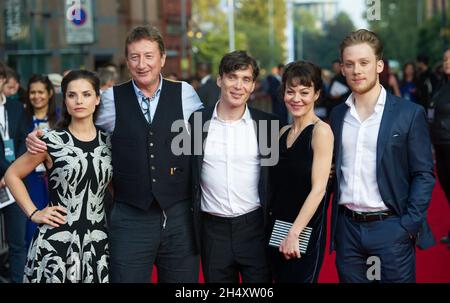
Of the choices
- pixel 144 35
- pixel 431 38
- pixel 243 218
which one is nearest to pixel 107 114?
pixel 144 35

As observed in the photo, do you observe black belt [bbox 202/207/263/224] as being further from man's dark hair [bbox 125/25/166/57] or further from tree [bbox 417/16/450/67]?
tree [bbox 417/16/450/67]

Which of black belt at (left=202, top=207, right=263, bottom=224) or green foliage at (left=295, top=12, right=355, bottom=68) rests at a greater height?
green foliage at (left=295, top=12, right=355, bottom=68)

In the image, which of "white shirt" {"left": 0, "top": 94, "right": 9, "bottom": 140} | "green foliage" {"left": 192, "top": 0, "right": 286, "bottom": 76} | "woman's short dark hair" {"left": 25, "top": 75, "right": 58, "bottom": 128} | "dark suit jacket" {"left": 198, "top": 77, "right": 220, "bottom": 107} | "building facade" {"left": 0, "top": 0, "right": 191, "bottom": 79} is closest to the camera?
"dark suit jacket" {"left": 198, "top": 77, "right": 220, "bottom": 107}

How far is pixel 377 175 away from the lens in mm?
3912

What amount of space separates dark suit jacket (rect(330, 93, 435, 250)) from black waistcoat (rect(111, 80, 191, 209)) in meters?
1.16

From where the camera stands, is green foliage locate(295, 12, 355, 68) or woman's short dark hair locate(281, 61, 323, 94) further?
green foliage locate(295, 12, 355, 68)

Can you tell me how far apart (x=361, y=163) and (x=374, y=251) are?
49 cm

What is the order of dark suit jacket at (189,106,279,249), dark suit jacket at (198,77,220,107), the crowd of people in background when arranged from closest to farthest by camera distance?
the crowd of people in background < dark suit jacket at (189,106,279,249) < dark suit jacket at (198,77,220,107)

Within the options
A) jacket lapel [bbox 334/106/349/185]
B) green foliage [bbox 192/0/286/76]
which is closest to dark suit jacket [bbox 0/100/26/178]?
jacket lapel [bbox 334/106/349/185]

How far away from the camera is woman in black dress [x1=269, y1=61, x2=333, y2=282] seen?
12.7 ft

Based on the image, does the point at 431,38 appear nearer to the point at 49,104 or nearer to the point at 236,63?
the point at 49,104

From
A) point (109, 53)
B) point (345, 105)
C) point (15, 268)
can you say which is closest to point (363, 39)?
point (345, 105)

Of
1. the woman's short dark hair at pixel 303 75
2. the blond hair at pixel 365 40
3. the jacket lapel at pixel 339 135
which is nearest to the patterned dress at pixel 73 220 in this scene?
the woman's short dark hair at pixel 303 75

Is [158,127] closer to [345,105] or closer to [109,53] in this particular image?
[345,105]
